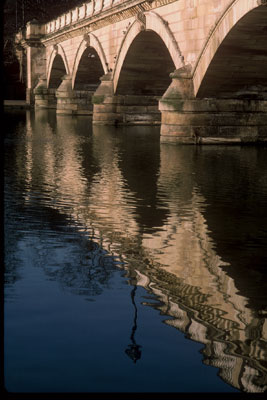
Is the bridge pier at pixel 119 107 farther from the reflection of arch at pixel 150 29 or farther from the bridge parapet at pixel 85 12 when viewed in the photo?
the bridge parapet at pixel 85 12

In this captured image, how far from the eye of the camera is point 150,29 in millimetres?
23359

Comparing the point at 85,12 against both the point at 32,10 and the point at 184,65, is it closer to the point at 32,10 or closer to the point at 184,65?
the point at 184,65

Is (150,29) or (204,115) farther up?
(150,29)

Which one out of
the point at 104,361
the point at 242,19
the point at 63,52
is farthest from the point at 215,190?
the point at 63,52

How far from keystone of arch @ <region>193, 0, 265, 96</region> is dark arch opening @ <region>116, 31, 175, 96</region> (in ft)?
20.7

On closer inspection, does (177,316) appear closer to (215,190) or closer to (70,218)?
(70,218)

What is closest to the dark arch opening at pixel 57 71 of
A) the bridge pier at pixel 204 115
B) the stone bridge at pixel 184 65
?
the stone bridge at pixel 184 65

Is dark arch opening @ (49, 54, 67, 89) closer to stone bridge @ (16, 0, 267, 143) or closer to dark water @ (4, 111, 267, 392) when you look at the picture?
stone bridge @ (16, 0, 267, 143)

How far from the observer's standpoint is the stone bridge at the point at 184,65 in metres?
17.6

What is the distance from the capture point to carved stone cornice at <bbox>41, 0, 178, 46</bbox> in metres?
23.3

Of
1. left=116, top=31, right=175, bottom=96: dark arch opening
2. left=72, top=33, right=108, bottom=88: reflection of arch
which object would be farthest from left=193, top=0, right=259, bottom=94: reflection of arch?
left=72, top=33, right=108, bottom=88: reflection of arch

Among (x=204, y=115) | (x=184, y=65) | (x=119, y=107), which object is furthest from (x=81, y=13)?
(x=204, y=115)

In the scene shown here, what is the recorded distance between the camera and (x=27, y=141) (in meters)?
20.7

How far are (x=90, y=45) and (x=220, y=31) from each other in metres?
17.4
